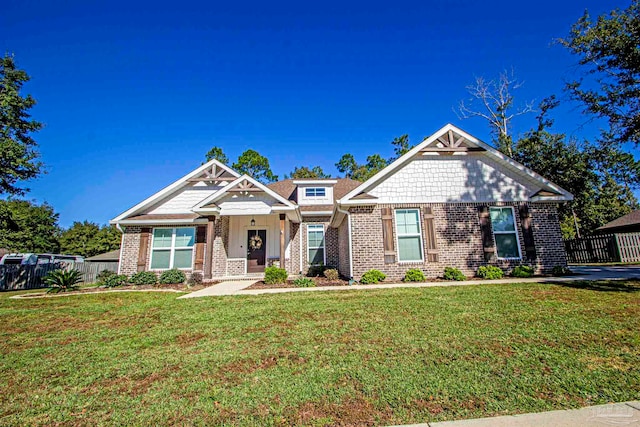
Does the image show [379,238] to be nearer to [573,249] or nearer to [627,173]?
[573,249]

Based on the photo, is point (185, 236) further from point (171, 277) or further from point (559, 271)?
point (559, 271)

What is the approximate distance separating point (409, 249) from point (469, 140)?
16.5 ft

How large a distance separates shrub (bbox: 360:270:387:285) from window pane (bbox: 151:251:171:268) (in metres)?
9.50

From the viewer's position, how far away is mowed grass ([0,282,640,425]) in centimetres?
249

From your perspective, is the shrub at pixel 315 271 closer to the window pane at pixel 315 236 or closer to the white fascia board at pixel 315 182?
the window pane at pixel 315 236

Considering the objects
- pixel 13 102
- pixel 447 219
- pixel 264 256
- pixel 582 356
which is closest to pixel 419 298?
pixel 582 356

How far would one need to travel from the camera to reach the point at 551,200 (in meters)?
11.0

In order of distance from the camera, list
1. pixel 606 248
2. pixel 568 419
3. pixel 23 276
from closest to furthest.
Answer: pixel 568 419
pixel 606 248
pixel 23 276

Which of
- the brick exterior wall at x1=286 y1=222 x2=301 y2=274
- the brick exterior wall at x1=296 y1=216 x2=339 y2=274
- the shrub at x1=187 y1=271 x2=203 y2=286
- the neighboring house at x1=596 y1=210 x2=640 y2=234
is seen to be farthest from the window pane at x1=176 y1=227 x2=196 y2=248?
the neighboring house at x1=596 y1=210 x2=640 y2=234

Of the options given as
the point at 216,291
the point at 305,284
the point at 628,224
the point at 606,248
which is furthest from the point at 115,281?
A: the point at 628,224

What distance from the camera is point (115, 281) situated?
12.1 meters

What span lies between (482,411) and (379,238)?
835 centimetres

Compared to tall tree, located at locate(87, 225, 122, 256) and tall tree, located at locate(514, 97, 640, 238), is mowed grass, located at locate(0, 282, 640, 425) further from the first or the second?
tall tree, located at locate(87, 225, 122, 256)

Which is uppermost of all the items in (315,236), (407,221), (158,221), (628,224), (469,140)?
(469,140)
